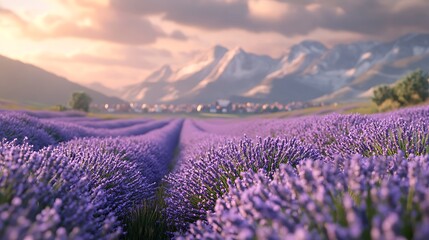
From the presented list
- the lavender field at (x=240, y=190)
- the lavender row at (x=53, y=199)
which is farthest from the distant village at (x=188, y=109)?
the lavender row at (x=53, y=199)

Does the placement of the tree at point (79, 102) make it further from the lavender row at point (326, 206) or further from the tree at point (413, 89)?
the lavender row at point (326, 206)

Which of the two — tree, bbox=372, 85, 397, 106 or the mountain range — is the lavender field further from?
the mountain range

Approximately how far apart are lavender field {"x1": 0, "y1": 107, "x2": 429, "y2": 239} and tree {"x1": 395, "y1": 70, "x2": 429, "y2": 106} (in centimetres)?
2046

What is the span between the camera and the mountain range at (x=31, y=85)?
13005 cm

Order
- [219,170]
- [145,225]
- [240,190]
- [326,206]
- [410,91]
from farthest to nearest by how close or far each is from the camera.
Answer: [410,91]
[219,170]
[145,225]
[240,190]
[326,206]

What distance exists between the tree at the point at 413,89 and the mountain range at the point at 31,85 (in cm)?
11423

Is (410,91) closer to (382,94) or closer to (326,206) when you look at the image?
(382,94)

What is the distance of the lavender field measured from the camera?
5.59ft

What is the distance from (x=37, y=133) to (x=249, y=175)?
5.67m

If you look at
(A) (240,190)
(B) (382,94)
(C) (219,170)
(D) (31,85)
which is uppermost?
(D) (31,85)

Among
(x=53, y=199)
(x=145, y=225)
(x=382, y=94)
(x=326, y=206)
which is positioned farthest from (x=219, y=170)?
(x=382, y=94)

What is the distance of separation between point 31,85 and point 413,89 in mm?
141222

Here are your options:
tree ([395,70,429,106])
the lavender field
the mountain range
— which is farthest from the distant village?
the lavender field

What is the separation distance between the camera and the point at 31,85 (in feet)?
469
